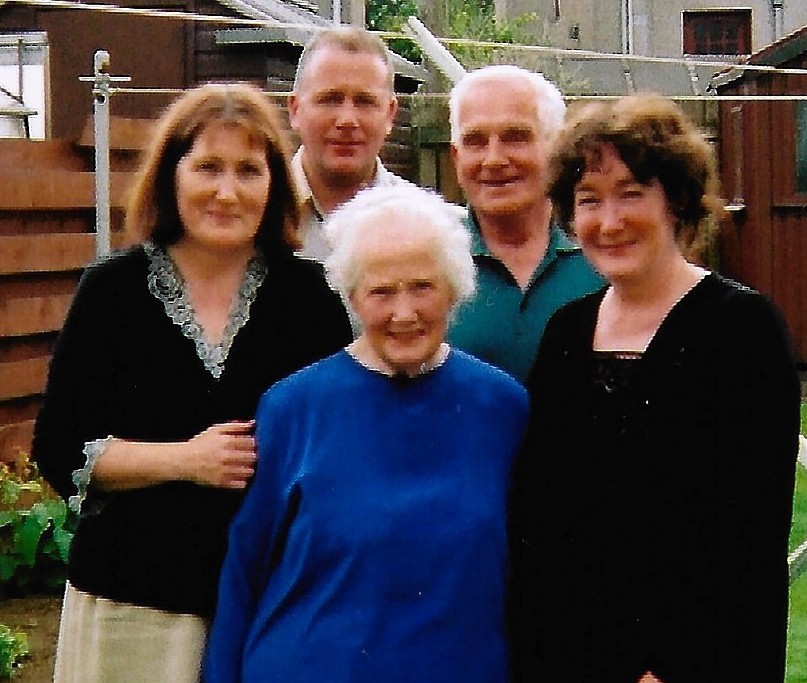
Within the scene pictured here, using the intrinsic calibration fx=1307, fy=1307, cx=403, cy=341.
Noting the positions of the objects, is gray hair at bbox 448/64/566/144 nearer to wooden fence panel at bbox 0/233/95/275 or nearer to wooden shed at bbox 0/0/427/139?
wooden fence panel at bbox 0/233/95/275

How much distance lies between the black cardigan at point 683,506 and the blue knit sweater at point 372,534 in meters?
0.11

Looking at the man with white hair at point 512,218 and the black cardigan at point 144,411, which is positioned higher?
the man with white hair at point 512,218

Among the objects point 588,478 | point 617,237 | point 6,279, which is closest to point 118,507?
point 588,478

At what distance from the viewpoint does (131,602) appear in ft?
6.51

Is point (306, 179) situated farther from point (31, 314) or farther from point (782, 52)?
point (782, 52)

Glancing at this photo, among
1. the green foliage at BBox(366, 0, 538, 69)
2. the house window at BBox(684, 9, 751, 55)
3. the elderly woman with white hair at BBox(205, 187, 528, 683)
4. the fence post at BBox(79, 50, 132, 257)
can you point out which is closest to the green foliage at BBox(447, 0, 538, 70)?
the green foliage at BBox(366, 0, 538, 69)

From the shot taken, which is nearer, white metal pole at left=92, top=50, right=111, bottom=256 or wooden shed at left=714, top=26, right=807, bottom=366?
white metal pole at left=92, top=50, right=111, bottom=256

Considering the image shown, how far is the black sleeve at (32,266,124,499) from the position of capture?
1985 millimetres

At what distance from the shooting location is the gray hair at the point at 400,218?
1865 mm

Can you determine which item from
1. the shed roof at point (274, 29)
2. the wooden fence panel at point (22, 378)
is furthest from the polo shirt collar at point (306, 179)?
the shed roof at point (274, 29)

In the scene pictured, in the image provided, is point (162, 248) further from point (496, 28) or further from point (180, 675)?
point (496, 28)

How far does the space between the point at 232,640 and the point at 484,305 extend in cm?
71

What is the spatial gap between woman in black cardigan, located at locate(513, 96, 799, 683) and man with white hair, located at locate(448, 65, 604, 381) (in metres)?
0.32

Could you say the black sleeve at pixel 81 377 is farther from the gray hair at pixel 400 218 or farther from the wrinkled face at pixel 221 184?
the gray hair at pixel 400 218
